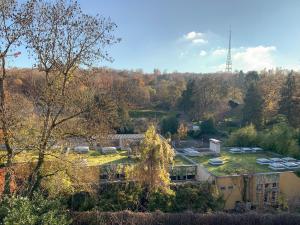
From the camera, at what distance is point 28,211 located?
843 cm

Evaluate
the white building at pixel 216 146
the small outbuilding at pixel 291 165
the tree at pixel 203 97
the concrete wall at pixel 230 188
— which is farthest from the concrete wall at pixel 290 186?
the tree at pixel 203 97

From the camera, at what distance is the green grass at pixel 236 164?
18.6 m

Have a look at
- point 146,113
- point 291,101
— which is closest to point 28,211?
point 291,101

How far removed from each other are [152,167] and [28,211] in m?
8.15

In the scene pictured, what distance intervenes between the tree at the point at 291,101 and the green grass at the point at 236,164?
9186mm

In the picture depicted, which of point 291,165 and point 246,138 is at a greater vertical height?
point 246,138

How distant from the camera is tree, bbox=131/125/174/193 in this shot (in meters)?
16.0

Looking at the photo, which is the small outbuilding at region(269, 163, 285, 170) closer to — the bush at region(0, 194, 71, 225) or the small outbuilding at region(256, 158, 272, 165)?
the small outbuilding at region(256, 158, 272, 165)

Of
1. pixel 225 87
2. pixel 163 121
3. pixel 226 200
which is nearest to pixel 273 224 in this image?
pixel 226 200

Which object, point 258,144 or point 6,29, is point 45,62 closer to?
Result: point 6,29

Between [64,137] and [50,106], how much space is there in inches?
40.4

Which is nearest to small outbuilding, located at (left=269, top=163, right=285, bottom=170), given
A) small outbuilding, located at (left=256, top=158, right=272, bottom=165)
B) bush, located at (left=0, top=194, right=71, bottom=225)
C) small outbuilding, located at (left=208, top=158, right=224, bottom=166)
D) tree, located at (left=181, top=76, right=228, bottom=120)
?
small outbuilding, located at (left=256, top=158, right=272, bottom=165)

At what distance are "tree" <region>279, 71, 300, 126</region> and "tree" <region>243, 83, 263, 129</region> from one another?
1933mm

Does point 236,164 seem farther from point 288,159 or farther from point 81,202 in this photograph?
point 81,202
